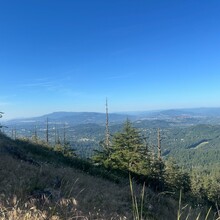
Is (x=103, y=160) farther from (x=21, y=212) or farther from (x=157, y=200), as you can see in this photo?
(x=21, y=212)

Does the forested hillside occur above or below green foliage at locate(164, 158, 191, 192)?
above

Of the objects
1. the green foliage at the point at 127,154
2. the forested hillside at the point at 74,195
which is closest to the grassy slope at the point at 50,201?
the forested hillside at the point at 74,195

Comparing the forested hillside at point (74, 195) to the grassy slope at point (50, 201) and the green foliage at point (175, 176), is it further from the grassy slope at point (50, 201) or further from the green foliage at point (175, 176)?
the green foliage at point (175, 176)

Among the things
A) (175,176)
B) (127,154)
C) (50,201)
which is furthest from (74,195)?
(175,176)

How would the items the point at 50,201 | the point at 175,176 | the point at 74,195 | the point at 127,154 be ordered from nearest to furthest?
the point at 50,201 < the point at 74,195 < the point at 127,154 < the point at 175,176

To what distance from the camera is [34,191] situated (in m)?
5.44

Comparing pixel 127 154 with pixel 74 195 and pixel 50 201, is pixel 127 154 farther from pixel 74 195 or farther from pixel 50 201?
pixel 50 201

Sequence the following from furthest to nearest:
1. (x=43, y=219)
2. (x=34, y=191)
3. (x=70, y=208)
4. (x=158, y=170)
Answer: (x=158, y=170) < (x=34, y=191) < (x=70, y=208) < (x=43, y=219)

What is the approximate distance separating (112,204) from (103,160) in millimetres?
23208

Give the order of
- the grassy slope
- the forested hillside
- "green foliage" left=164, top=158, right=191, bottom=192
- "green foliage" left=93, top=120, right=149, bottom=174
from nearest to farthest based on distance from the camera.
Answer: the grassy slope → the forested hillside → "green foliage" left=93, top=120, right=149, bottom=174 → "green foliage" left=164, top=158, right=191, bottom=192

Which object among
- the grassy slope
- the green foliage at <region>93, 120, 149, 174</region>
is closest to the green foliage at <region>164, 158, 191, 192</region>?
the green foliage at <region>93, 120, 149, 174</region>

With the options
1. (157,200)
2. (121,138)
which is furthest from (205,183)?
(157,200)

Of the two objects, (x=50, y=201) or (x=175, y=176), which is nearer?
(x=50, y=201)

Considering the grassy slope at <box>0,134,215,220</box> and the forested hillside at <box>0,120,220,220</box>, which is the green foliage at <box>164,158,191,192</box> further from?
the grassy slope at <box>0,134,215,220</box>
